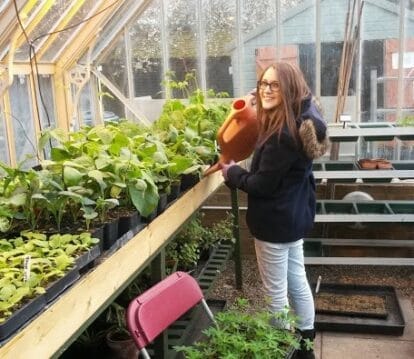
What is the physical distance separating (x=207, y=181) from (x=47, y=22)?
2218 mm

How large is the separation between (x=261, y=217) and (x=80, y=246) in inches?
41.4

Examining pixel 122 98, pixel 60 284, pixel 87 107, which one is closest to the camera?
pixel 60 284

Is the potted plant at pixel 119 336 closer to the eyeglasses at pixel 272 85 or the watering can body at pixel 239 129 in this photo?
the watering can body at pixel 239 129

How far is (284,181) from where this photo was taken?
2.17 m

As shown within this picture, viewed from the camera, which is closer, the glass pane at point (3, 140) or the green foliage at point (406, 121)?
the green foliage at point (406, 121)

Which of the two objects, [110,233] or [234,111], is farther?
[234,111]

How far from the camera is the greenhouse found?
1.52m

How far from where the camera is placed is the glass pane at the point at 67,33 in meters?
3.98

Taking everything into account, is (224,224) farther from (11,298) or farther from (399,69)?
(11,298)

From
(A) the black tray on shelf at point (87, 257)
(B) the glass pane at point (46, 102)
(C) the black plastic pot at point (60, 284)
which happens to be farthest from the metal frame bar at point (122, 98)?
(C) the black plastic pot at point (60, 284)

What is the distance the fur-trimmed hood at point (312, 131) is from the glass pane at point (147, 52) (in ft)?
7.66

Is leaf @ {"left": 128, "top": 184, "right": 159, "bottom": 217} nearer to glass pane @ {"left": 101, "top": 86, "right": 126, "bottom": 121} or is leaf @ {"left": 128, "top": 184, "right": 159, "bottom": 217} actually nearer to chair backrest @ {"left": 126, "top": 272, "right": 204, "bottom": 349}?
chair backrest @ {"left": 126, "top": 272, "right": 204, "bottom": 349}

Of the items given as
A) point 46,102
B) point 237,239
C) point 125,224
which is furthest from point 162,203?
point 46,102

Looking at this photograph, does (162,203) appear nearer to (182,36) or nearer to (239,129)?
(239,129)
